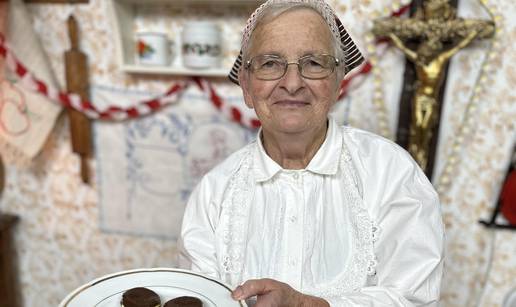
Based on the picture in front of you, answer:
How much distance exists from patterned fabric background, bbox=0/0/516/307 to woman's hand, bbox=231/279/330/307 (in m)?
0.88

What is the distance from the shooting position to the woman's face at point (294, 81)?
90 centimetres

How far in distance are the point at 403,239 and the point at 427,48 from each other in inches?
26.5

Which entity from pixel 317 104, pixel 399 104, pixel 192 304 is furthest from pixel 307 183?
pixel 399 104

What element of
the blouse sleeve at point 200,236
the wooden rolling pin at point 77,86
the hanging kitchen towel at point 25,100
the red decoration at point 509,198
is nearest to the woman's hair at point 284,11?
the blouse sleeve at point 200,236

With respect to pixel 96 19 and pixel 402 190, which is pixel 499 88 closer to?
pixel 402 190

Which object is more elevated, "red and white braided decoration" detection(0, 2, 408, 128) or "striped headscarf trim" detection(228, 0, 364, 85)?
"striped headscarf trim" detection(228, 0, 364, 85)

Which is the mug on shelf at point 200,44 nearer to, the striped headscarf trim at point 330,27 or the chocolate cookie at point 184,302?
the striped headscarf trim at point 330,27

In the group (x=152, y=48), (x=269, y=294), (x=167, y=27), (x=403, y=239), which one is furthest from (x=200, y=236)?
(x=167, y=27)

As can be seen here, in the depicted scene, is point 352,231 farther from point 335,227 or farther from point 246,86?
point 246,86

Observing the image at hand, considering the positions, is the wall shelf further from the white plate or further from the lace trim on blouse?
the white plate

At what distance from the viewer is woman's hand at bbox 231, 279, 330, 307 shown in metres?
0.74

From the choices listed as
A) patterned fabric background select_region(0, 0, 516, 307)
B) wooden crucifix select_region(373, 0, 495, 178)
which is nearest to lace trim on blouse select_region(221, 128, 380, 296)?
wooden crucifix select_region(373, 0, 495, 178)

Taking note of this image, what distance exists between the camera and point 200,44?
1452 mm

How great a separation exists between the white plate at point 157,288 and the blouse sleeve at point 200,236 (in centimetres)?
20
